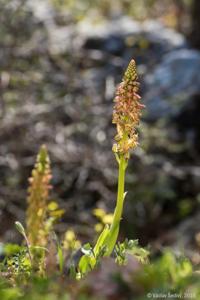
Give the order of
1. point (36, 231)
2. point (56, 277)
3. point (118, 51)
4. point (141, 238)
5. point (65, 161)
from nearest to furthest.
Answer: point (56, 277) < point (36, 231) < point (65, 161) < point (141, 238) < point (118, 51)

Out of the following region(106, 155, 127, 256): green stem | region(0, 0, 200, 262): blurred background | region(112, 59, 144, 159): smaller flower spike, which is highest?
region(0, 0, 200, 262): blurred background

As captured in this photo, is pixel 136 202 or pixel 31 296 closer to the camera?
pixel 31 296

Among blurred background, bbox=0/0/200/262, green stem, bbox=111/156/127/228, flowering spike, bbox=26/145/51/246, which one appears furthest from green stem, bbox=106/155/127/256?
blurred background, bbox=0/0/200/262

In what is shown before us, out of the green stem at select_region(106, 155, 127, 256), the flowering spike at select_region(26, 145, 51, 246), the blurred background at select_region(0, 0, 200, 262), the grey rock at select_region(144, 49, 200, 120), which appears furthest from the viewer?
the grey rock at select_region(144, 49, 200, 120)

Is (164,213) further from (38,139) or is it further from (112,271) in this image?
(112,271)

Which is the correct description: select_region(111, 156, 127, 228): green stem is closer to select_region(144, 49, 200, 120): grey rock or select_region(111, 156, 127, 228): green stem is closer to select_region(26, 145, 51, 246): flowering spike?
select_region(26, 145, 51, 246): flowering spike

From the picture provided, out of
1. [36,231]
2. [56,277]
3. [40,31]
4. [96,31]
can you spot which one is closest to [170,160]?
[40,31]
